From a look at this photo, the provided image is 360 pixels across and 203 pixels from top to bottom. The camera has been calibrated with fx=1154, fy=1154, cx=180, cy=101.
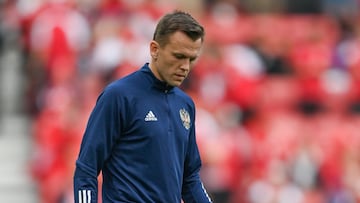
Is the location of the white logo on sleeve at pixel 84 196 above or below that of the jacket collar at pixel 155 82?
below

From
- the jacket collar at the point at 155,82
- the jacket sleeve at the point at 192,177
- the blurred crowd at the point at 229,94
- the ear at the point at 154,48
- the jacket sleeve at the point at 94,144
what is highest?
the ear at the point at 154,48

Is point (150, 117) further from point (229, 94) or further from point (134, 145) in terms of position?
point (229, 94)

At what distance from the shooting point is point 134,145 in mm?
4938

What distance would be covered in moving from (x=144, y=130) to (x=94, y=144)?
0.23m

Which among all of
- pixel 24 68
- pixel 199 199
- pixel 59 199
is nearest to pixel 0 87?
pixel 24 68

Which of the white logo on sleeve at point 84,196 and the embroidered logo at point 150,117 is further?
the embroidered logo at point 150,117

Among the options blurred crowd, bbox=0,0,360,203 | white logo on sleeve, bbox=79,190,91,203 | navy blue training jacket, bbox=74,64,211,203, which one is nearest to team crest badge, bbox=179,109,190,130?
navy blue training jacket, bbox=74,64,211,203

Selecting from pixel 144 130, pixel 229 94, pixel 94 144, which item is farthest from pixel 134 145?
pixel 229 94

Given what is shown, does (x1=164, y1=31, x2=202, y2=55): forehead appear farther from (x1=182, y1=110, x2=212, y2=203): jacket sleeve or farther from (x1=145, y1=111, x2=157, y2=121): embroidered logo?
(x1=182, y1=110, x2=212, y2=203): jacket sleeve

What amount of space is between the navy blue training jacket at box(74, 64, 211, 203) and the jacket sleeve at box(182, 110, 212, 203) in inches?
5.0

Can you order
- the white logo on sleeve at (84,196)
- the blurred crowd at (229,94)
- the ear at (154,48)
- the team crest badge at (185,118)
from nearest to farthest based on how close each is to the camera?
the white logo on sleeve at (84,196) → the ear at (154,48) → the team crest badge at (185,118) → the blurred crowd at (229,94)

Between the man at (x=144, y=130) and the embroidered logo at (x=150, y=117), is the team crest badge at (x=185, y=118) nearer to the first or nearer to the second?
the man at (x=144, y=130)

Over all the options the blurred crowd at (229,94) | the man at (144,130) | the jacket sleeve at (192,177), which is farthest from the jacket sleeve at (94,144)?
the blurred crowd at (229,94)

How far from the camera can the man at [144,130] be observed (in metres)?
4.86
